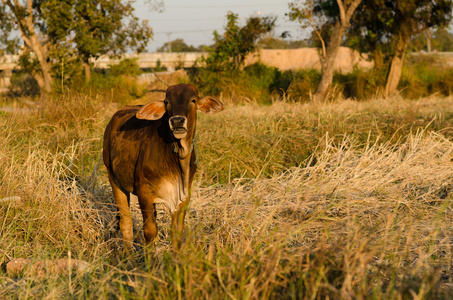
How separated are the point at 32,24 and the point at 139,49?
3.45 m

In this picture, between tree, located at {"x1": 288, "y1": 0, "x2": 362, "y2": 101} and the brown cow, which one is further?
tree, located at {"x1": 288, "y1": 0, "x2": 362, "y2": 101}

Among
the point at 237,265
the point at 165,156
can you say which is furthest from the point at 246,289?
the point at 165,156

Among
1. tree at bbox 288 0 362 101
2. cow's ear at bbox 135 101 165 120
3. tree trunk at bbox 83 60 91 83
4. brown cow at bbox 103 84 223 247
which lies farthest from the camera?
tree trunk at bbox 83 60 91 83

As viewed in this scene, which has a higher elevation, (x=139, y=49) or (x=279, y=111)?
(x=139, y=49)

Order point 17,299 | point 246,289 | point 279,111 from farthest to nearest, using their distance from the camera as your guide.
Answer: point 279,111 < point 17,299 < point 246,289

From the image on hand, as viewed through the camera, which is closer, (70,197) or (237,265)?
(237,265)

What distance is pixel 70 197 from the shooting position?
4457mm

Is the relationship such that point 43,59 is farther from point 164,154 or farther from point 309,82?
point 164,154

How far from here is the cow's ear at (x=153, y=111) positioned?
3.43 meters

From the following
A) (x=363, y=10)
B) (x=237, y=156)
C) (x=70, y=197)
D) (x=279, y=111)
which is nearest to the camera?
(x=70, y=197)

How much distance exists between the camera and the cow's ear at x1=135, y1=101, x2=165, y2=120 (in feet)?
11.2

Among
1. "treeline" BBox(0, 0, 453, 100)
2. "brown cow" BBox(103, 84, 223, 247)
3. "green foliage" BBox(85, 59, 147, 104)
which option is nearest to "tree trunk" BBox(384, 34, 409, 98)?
"treeline" BBox(0, 0, 453, 100)

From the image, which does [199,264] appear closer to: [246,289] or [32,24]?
[246,289]

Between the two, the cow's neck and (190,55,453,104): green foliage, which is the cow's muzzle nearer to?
the cow's neck
